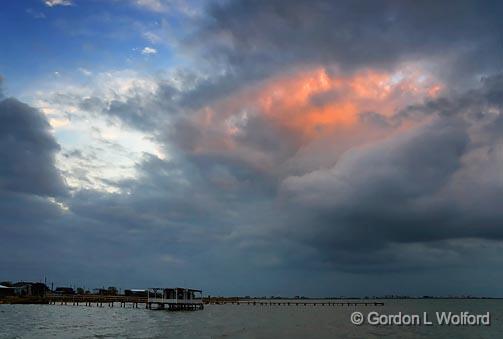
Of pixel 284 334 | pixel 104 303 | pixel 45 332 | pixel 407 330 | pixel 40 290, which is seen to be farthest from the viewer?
pixel 40 290

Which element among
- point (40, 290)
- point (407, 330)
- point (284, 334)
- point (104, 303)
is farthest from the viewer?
point (40, 290)

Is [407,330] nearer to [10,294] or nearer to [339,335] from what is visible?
[339,335]

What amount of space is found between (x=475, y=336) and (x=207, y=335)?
34.1 m

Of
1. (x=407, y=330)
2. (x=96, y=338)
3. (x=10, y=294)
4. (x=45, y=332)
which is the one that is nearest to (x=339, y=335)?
(x=407, y=330)

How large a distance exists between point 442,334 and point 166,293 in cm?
6311

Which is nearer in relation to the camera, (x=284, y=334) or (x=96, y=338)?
(x=96, y=338)

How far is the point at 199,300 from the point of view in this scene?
11050 centimetres

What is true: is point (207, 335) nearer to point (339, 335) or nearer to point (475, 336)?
point (339, 335)

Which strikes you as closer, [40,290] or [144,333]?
[144,333]

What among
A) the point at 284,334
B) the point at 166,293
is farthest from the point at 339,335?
the point at 166,293

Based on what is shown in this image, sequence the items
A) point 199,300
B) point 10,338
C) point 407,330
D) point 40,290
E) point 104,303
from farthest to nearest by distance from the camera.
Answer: point 40,290, point 104,303, point 199,300, point 407,330, point 10,338

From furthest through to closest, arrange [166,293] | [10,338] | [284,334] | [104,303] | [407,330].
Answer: [104,303] < [166,293] < [407,330] < [284,334] < [10,338]

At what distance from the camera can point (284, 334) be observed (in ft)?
189

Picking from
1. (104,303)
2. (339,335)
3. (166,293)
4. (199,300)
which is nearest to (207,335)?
(339,335)
